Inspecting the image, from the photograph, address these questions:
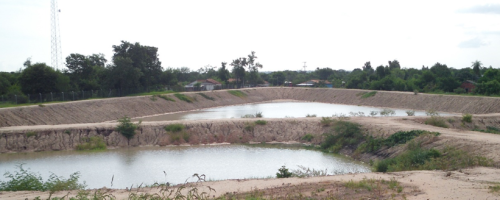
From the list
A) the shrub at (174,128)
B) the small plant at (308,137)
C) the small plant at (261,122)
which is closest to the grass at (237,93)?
the small plant at (261,122)

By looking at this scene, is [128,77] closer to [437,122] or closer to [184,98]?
[184,98]

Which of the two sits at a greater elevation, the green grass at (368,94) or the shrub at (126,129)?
the green grass at (368,94)

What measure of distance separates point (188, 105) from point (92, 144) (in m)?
33.4

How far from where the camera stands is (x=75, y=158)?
79.0 ft

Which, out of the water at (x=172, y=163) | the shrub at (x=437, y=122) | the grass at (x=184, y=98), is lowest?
the water at (x=172, y=163)

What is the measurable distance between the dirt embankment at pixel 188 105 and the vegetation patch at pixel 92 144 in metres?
9.77

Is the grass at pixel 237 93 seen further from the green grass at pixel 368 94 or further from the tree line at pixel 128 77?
the green grass at pixel 368 94

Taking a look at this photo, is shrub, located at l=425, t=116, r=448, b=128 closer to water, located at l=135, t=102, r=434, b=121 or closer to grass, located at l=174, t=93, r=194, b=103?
water, located at l=135, t=102, r=434, b=121

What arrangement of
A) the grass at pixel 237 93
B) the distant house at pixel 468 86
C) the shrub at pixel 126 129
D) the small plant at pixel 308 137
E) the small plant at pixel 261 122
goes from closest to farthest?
1. the shrub at pixel 126 129
2. the small plant at pixel 308 137
3. the small plant at pixel 261 122
4. the distant house at pixel 468 86
5. the grass at pixel 237 93

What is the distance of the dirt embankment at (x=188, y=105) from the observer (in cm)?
3769

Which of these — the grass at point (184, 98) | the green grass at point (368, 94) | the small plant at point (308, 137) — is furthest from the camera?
the green grass at point (368, 94)

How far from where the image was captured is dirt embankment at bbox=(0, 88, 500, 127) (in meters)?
37.7

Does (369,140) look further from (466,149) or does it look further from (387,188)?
(387,188)

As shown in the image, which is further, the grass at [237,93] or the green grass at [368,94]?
the grass at [237,93]
